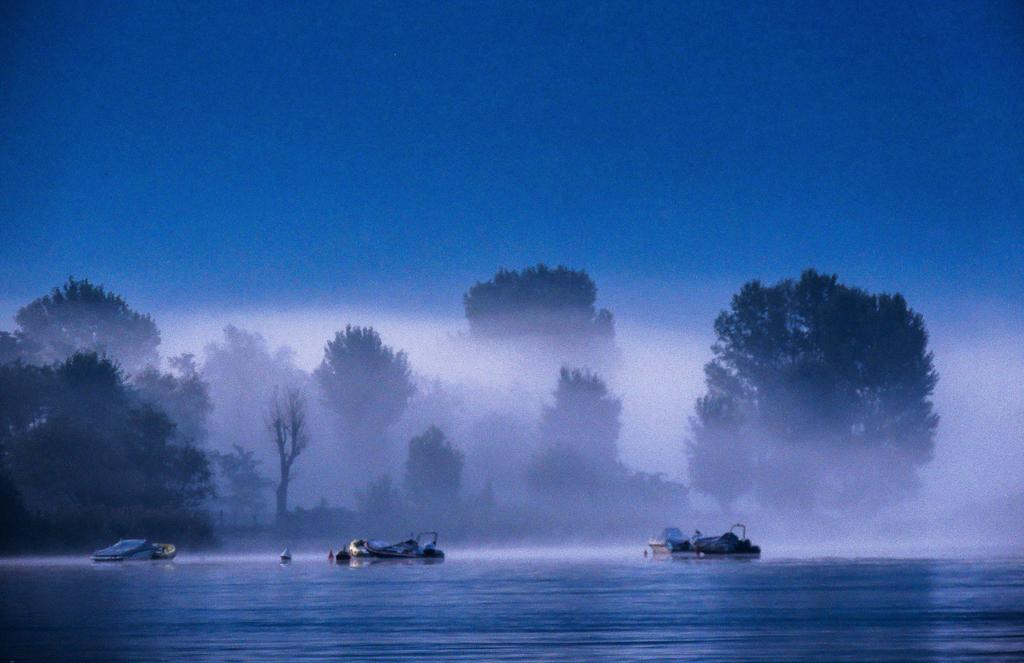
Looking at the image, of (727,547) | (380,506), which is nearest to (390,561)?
(727,547)

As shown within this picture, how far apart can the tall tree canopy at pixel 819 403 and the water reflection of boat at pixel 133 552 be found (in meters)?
52.6

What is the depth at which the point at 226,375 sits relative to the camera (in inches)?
6181

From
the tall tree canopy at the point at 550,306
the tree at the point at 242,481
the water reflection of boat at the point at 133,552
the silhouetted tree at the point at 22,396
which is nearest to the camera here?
the water reflection of boat at the point at 133,552

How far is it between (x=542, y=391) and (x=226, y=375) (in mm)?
42770

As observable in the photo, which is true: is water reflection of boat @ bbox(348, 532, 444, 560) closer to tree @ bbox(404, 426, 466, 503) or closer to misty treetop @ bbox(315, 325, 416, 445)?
tree @ bbox(404, 426, 466, 503)

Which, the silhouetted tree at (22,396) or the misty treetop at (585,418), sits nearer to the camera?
the silhouetted tree at (22,396)

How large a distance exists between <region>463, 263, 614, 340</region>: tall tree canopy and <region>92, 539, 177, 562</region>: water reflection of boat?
211 ft

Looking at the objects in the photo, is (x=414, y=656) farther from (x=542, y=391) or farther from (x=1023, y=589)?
(x=542, y=391)

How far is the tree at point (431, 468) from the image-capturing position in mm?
112625

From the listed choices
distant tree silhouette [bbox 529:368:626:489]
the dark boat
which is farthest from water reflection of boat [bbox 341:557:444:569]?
distant tree silhouette [bbox 529:368:626:489]

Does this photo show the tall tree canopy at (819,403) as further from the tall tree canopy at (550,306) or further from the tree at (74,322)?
the tree at (74,322)

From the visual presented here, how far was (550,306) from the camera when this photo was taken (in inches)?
5359

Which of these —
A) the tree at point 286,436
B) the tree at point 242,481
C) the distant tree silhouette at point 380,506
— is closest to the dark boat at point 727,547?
the distant tree silhouette at point 380,506

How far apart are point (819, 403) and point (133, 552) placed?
59.2 m
